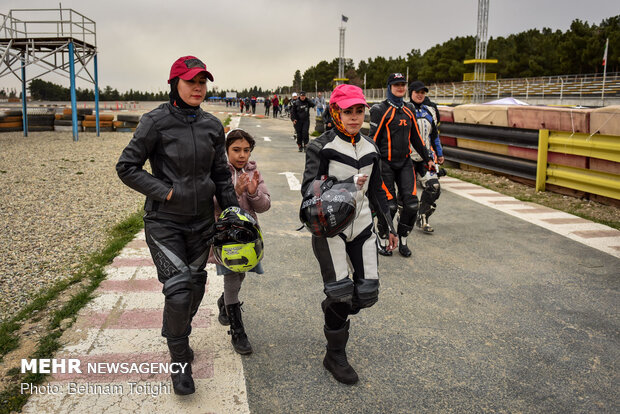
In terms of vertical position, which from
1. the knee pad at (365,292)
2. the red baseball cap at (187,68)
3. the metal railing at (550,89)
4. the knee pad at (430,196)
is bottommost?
the knee pad at (365,292)

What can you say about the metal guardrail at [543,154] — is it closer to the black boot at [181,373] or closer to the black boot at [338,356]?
the black boot at [338,356]

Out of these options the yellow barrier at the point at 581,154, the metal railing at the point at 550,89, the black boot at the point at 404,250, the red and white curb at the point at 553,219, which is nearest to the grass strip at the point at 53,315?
the black boot at the point at 404,250

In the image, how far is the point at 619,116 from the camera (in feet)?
27.1

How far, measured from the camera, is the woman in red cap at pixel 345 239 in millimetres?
3410

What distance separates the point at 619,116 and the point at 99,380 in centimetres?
871

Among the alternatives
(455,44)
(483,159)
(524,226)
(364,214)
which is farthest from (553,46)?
(364,214)

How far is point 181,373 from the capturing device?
10.6 ft

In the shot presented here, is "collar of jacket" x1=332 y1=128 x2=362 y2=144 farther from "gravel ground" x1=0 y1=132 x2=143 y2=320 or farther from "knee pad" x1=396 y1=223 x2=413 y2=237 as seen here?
"gravel ground" x1=0 y1=132 x2=143 y2=320

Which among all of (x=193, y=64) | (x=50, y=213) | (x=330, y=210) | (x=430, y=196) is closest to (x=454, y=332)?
(x=330, y=210)

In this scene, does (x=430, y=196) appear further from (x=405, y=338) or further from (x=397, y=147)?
(x=405, y=338)

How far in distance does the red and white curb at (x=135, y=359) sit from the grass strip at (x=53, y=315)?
0.07m

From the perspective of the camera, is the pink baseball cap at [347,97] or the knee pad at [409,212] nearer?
the pink baseball cap at [347,97]

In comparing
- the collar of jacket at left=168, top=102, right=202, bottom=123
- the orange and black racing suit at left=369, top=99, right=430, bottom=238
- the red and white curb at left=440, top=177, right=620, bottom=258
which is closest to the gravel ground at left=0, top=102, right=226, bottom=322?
the collar of jacket at left=168, top=102, right=202, bottom=123

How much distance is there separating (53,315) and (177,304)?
1801 mm
